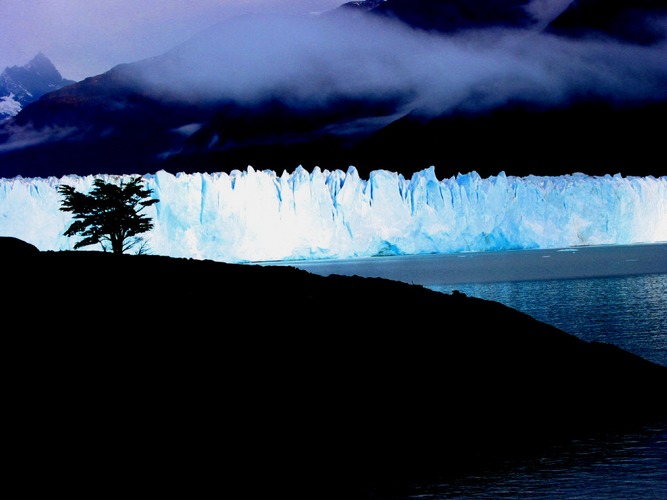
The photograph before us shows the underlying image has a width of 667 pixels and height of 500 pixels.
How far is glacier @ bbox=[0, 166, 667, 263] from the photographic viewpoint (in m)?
53.9

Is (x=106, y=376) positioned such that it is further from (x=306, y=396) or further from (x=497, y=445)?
(x=497, y=445)

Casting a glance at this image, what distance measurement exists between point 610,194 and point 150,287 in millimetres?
58462

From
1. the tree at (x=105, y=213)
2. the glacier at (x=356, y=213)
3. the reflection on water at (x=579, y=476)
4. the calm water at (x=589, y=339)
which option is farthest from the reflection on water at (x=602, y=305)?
the glacier at (x=356, y=213)

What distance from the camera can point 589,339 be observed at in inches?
785

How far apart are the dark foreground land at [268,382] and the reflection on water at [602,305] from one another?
16.8 ft

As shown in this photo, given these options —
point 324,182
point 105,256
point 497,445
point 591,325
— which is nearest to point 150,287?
point 105,256

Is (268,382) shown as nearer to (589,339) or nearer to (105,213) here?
(589,339)

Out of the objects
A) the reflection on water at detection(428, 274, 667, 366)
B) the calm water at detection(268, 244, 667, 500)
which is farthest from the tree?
the calm water at detection(268, 244, 667, 500)

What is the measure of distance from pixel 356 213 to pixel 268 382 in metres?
51.2

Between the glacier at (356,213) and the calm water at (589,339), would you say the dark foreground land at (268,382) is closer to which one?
the calm water at (589,339)

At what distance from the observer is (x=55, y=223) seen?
5297 cm

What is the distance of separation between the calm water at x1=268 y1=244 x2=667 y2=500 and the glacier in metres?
11.2

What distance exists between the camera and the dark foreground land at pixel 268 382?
345 inches

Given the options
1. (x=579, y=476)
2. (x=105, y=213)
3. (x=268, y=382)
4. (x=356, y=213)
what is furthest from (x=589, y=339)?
(x=356, y=213)
